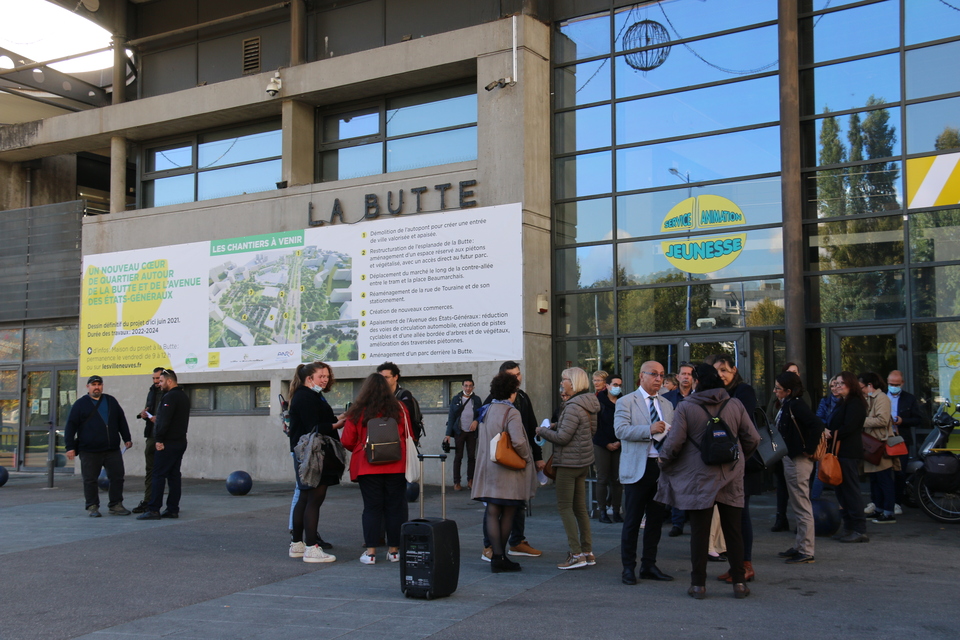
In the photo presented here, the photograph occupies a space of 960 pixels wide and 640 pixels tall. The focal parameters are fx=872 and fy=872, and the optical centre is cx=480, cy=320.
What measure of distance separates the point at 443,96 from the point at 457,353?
5.16 meters

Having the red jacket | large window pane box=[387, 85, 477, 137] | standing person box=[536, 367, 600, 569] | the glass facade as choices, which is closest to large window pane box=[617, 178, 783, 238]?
the glass facade

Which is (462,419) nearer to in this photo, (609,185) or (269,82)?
(609,185)

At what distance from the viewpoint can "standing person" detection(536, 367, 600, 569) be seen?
7836 millimetres

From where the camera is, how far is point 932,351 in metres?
12.9

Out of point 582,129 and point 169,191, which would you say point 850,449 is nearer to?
point 582,129

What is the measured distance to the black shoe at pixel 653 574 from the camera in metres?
7.41

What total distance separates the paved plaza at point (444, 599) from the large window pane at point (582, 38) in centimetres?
919

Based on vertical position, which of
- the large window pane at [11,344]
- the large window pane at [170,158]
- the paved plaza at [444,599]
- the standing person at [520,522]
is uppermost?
the large window pane at [170,158]

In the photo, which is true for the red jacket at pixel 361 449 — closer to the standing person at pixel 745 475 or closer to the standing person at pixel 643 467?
the standing person at pixel 643 467

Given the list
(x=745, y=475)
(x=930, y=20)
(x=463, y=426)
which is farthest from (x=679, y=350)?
(x=745, y=475)

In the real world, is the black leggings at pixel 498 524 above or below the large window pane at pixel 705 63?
below

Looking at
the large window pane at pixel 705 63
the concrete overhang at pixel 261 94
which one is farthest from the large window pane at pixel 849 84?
the concrete overhang at pixel 261 94

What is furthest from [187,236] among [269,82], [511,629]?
[511,629]

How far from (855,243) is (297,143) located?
35.4 ft
